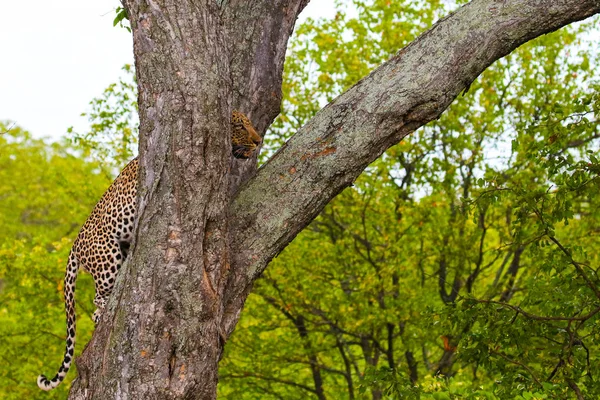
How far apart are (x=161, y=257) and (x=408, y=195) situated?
29.5 ft

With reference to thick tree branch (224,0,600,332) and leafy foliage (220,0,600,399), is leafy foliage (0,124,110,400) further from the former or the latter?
thick tree branch (224,0,600,332)

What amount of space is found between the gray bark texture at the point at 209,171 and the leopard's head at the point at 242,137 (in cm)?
40

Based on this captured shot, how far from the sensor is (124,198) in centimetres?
→ 501

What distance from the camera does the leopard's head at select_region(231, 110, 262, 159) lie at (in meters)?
4.48

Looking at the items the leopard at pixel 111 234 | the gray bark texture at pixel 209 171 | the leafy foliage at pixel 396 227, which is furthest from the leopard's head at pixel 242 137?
the leafy foliage at pixel 396 227

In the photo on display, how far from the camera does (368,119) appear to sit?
388 centimetres

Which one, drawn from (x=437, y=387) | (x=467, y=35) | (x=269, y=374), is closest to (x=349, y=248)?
(x=269, y=374)

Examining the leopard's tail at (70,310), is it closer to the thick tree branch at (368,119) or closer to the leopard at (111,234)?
the leopard at (111,234)

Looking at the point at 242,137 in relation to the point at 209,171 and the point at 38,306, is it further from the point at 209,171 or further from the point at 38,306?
the point at 38,306

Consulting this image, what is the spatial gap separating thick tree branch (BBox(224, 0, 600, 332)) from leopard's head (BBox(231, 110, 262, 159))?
0.59 metres

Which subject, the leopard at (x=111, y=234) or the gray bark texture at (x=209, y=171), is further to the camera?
the leopard at (x=111, y=234)

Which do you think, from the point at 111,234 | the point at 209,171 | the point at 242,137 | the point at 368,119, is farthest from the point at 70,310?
the point at 368,119

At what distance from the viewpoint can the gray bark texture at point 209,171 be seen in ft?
11.6

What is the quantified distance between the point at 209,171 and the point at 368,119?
32.9 inches
